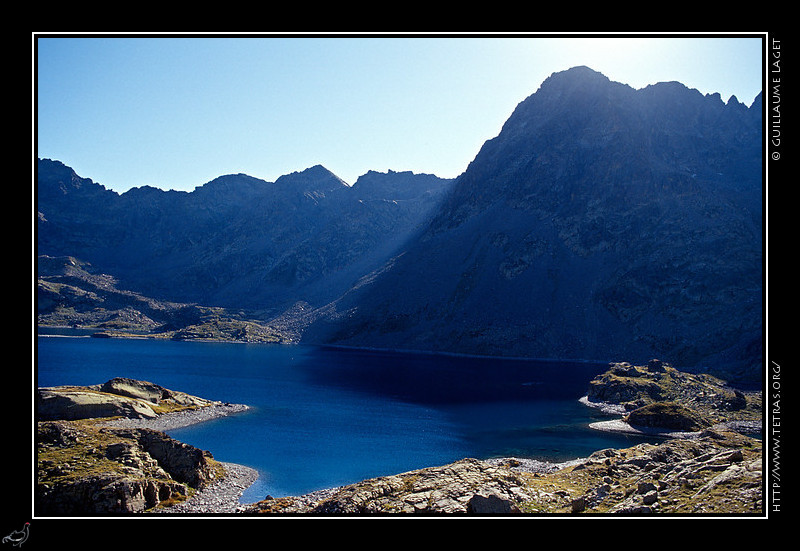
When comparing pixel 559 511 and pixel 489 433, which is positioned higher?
pixel 559 511

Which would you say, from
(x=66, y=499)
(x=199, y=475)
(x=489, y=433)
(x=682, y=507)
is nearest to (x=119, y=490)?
(x=66, y=499)

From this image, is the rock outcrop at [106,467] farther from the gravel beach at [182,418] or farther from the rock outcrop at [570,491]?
the rock outcrop at [570,491]

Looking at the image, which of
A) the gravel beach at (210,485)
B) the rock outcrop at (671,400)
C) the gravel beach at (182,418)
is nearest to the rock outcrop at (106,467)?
the gravel beach at (210,485)

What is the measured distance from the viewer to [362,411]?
99.6 metres

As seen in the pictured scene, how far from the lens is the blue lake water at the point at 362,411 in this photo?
2589 inches

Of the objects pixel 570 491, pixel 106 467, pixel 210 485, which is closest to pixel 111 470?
pixel 106 467

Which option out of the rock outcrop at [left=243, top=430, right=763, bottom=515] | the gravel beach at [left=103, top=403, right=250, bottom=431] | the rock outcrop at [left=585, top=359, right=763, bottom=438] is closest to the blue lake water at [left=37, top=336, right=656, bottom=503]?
the gravel beach at [left=103, top=403, right=250, bottom=431]
